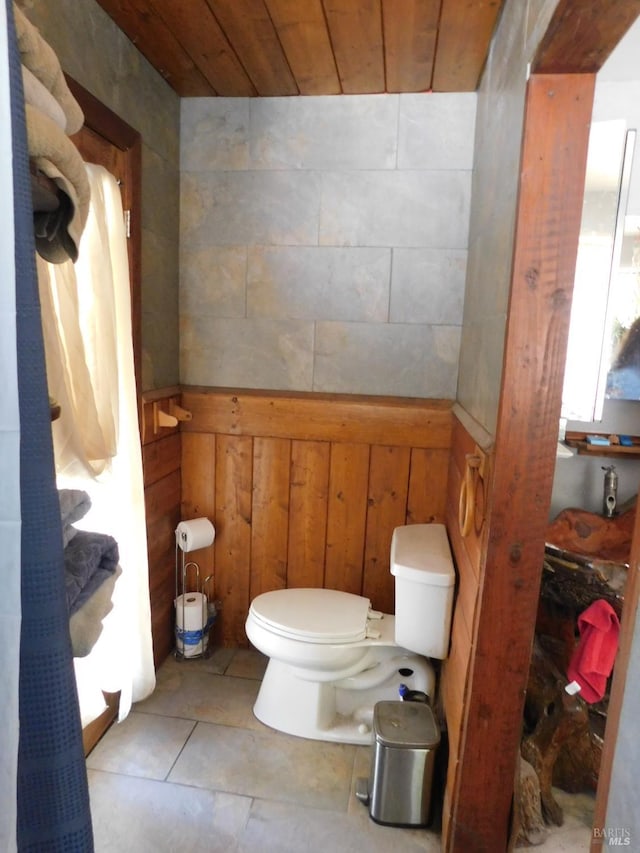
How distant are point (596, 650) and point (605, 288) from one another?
115cm

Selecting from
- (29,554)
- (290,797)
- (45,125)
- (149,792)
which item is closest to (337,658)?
(290,797)

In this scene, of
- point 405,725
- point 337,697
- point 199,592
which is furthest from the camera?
point 199,592

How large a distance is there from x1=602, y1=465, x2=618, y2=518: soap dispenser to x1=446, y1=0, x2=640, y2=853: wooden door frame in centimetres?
86

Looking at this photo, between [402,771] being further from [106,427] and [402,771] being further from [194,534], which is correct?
[106,427]

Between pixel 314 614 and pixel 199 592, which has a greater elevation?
pixel 314 614

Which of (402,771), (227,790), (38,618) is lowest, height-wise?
(227,790)

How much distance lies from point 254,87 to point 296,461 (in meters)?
1.50

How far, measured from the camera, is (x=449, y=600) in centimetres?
168

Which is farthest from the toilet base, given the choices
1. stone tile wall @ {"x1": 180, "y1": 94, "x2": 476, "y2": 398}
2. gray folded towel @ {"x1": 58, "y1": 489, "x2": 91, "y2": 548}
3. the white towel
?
the white towel

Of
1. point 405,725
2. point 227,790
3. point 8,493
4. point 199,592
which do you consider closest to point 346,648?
point 405,725

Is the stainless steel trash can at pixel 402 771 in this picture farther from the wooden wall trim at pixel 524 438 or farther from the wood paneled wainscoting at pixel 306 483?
the wood paneled wainscoting at pixel 306 483

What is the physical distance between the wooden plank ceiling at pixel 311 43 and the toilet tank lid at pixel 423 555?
167 centimetres

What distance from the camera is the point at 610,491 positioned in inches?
76.4

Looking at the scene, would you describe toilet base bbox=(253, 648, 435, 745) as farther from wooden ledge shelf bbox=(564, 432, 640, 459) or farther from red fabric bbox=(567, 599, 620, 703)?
wooden ledge shelf bbox=(564, 432, 640, 459)
